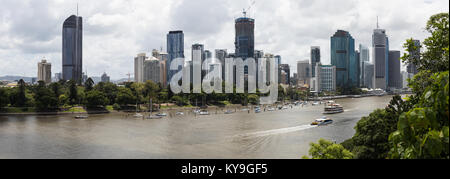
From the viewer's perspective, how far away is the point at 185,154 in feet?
55.4

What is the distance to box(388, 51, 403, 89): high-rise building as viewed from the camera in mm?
155875

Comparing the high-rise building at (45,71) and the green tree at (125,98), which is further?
the high-rise building at (45,71)

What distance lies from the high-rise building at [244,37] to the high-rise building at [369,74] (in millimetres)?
55631

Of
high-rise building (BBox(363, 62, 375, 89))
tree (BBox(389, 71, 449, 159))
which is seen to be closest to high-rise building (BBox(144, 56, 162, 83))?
high-rise building (BBox(363, 62, 375, 89))

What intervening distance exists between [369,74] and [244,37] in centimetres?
6191

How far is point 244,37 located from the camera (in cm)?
14025

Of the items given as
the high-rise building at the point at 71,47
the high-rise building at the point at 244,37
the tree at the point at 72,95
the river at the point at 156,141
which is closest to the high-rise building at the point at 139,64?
the high-rise building at the point at 71,47

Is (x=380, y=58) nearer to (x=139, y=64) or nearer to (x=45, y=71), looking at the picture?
(x=139, y=64)

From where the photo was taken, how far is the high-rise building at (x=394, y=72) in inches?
6137

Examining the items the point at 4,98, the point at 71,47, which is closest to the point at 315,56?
the point at 71,47

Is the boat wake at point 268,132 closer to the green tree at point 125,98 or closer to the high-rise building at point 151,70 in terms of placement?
the green tree at point 125,98

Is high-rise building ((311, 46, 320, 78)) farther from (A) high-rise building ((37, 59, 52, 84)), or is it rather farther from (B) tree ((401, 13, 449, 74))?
(B) tree ((401, 13, 449, 74))

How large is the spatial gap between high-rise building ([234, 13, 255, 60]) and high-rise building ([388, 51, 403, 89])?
67865 millimetres
